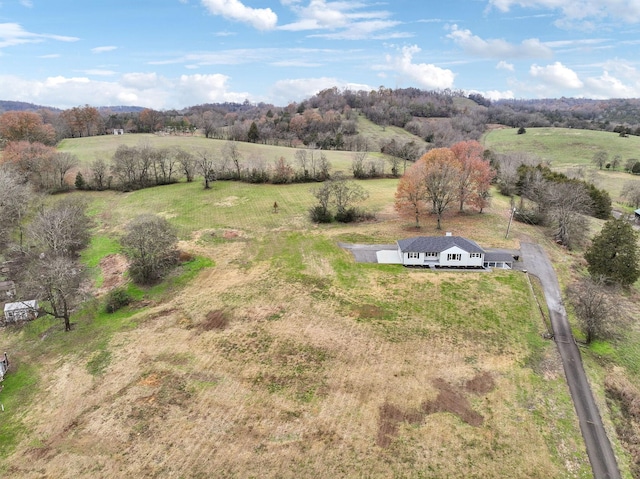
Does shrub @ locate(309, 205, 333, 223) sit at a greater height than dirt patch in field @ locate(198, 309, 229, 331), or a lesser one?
greater

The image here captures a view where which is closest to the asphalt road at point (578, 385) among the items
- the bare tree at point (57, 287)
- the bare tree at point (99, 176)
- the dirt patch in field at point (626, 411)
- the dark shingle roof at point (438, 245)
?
the dirt patch in field at point (626, 411)

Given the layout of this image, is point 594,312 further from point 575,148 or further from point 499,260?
point 575,148

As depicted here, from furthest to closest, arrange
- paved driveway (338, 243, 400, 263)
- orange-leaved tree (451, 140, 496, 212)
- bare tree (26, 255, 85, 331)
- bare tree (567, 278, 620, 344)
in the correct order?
1. orange-leaved tree (451, 140, 496, 212)
2. paved driveway (338, 243, 400, 263)
3. bare tree (26, 255, 85, 331)
4. bare tree (567, 278, 620, 344)

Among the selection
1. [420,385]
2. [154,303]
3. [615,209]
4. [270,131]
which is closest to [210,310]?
[154,303]

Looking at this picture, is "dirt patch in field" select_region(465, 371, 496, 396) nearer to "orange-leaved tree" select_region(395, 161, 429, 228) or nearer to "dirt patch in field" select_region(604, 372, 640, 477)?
"dirt patch in field" select_region(604, 372, 640, 477)

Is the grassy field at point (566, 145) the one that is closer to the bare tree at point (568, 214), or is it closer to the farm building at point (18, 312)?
the bare tree at point (568, 214)

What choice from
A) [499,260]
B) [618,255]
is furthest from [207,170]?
[618,255]

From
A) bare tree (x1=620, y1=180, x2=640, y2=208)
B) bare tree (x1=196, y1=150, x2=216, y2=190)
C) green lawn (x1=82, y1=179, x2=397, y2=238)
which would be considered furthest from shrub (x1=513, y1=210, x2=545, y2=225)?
bare tree (x1=196, y1=150, x2=216, y2=190)
